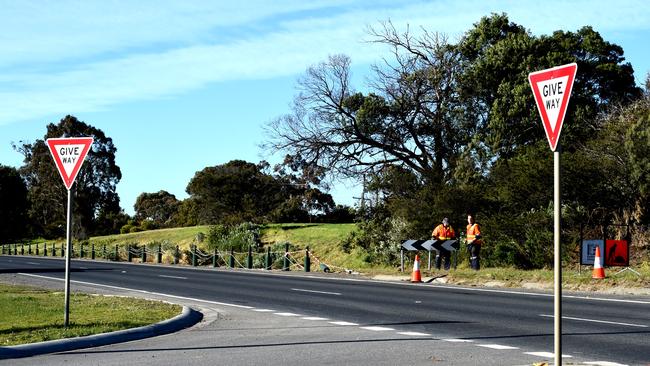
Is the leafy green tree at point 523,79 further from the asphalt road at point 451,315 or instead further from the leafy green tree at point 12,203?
the leafy green tree at point 12,203

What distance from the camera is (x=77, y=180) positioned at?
8194cm

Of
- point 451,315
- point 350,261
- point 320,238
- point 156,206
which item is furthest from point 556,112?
point 156,206

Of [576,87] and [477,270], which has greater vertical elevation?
[576,87]

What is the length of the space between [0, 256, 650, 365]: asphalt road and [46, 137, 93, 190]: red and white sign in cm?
395

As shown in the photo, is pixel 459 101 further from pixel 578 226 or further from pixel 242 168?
pixel 242 168

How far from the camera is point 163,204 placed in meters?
107

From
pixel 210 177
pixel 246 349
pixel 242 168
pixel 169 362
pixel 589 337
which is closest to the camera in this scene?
pixel 169 362

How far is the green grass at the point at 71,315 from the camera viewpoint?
12.5 meters

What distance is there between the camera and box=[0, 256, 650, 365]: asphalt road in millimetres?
11281

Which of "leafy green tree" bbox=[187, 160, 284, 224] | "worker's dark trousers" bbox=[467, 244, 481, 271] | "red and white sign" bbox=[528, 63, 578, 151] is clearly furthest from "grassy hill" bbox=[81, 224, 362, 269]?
"red and white sign" bbox=[528, 63, 578, 151]

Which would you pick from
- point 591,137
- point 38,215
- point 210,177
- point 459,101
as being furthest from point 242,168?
point 591,137

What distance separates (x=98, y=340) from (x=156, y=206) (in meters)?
97.3

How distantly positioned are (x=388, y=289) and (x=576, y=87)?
Answer: 62.6ft

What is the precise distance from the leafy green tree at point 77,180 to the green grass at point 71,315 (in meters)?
64.6
